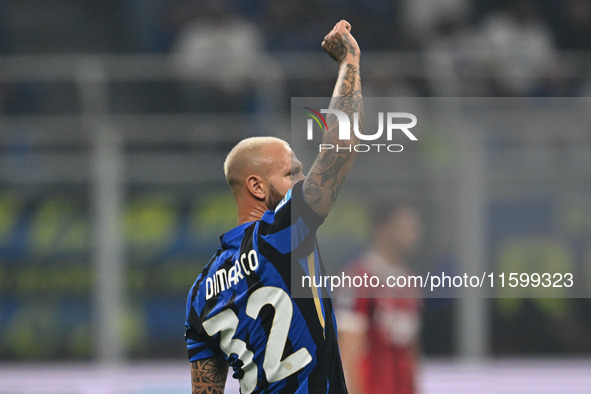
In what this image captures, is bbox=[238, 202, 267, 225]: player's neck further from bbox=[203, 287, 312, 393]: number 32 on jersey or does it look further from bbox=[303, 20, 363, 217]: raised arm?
bbox=[303, 20, 363, 217]: raised arm

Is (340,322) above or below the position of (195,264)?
below

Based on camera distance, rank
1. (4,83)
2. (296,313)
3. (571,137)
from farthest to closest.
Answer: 1. (4,83)
2. (571,137)
3. (296,313)

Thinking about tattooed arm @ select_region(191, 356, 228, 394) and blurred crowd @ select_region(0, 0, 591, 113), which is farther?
blurred crowd @ select_region(0, 0, 591, 113)

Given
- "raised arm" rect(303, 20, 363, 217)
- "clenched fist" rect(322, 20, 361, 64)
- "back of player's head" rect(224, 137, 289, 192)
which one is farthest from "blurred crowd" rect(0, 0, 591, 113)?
"raised arm" rect(303, 20, 363, 217)

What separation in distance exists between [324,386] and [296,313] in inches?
10.5

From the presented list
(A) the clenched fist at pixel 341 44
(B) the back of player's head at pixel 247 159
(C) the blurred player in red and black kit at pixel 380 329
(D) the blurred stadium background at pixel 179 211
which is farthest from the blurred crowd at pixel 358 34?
(A) the clenched fist at pixel 341 44

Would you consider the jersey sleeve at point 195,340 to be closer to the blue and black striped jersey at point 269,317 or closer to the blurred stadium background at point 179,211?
the blue and black striped jersey at point 269,317

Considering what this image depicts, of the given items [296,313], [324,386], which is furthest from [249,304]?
[324,386]

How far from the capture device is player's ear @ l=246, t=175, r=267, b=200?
293 centimetres

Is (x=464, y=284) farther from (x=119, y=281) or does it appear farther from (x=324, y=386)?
(x=324, y=386)

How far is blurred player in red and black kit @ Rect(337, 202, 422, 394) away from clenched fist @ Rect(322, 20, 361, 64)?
6.73 ft

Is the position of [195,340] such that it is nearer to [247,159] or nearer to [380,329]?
[247,159]

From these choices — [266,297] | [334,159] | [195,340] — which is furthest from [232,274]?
[334,159]

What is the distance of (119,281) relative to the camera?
24.1 ft
